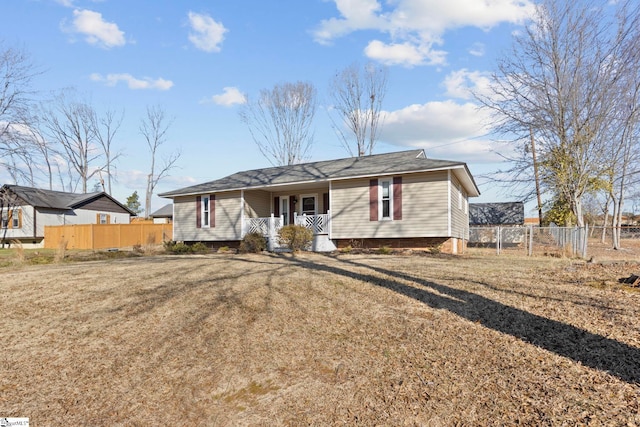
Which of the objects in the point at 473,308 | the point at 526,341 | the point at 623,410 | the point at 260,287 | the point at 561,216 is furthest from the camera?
the point at 561,216

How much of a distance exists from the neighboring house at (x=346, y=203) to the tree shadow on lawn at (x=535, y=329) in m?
7.45

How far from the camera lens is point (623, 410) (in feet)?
9.57

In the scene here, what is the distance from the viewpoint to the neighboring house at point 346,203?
1424 cm

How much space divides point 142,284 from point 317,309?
4012 mm

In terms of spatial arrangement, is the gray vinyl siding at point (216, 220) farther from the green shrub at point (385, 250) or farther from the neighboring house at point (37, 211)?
the neighboring house at point (37, 211)

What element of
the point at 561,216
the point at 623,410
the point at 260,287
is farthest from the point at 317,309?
the point at 561,216

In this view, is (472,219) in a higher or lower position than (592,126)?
lower

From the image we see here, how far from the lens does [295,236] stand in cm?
1480

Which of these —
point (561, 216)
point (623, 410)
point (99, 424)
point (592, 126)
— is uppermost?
point (592, 126)

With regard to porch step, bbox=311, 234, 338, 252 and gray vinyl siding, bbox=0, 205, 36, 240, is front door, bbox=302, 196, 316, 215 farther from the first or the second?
gray vinyl siding, bbox=0, 205, 36, 240

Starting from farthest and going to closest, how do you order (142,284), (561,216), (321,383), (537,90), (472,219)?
(472,219) → (561,216) → (537,90) → (142,284) → (321,383)

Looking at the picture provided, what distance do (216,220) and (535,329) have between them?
54.0ft

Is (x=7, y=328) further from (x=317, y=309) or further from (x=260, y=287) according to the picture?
(x=317, y=309)

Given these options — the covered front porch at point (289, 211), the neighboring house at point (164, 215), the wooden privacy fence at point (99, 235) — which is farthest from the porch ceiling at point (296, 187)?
the neighboring house at point (164, 215)
